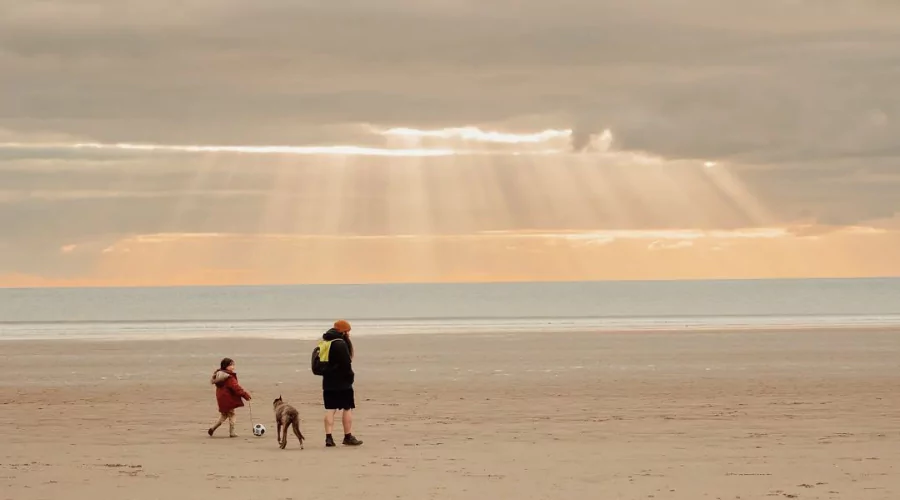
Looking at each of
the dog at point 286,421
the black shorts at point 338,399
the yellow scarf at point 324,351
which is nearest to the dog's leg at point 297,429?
the dog at point 286,421

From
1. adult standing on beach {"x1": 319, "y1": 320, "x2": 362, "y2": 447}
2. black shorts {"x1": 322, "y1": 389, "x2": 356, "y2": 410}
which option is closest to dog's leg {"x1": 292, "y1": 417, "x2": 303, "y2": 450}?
adult standing on beach {"x1": 319, "y1": 320, "x2": 362, "y2": 447}

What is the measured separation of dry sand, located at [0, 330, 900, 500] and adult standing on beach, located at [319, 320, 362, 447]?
49 centimetres

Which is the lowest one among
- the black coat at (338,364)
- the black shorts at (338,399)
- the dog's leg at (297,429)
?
Answer: the dog's leg at (297,429)

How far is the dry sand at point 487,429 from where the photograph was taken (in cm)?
1524

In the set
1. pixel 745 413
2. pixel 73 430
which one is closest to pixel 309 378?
pixel 73 430

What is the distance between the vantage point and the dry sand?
1524 cm

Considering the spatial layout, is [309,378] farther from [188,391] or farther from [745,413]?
[745,413]

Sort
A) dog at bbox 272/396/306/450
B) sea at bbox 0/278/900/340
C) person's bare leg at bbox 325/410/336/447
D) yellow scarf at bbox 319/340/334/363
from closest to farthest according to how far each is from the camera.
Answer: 1. dog at bbox 272/396/306/450
2. yellow scarf at bbox 319/340/334/363
3. person's bare leg at bbox 325/410/336/447
4. sea at bbox 0/278/900/340

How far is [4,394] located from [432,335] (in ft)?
103

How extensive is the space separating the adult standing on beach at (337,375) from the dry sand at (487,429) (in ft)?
1.62

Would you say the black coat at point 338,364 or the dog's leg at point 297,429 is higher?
the black coat at point 338,364

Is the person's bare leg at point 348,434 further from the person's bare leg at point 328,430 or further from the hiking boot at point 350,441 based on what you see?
the person's bare leg at point 328,430

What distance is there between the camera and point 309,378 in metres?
33.9

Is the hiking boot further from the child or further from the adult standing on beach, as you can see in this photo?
the child
